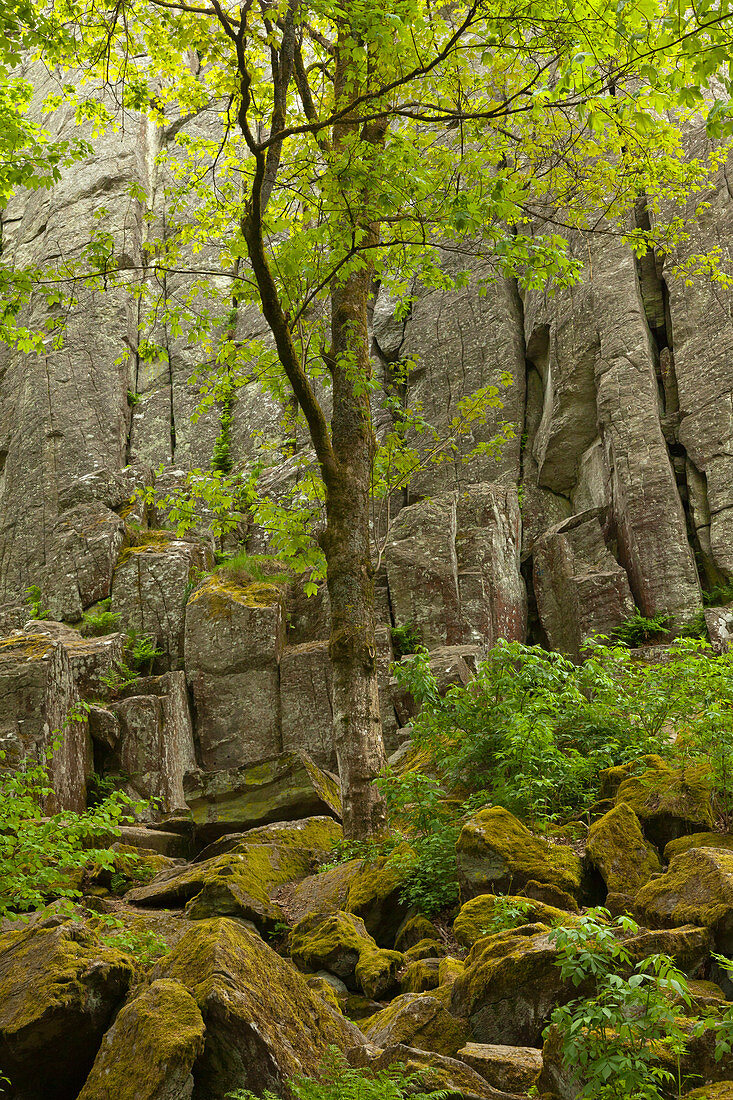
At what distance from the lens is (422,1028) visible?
14.9 ft

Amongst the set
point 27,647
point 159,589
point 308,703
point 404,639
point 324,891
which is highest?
point 159,589

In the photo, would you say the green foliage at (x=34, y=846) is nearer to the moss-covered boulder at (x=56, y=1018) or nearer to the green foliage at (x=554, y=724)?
the moss-covered boulder at (x=56, y=1018)

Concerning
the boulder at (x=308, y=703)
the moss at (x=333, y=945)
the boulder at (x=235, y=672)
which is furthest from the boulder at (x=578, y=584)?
the moss at (x=333, y=945)

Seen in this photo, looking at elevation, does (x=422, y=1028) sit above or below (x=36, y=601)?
below

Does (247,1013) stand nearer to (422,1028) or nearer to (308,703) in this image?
(422,1028)

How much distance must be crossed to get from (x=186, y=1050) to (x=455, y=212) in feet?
24.8

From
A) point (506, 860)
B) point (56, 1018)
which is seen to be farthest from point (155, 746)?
point (56, 1018)

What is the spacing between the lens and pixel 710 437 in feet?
62.4

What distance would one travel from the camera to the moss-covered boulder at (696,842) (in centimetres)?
593

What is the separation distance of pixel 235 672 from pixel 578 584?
312 inches

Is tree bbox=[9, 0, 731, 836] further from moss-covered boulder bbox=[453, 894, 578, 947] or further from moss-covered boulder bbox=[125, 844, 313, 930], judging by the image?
moss-covered boulder bbox=[453, 894, 578, 947]

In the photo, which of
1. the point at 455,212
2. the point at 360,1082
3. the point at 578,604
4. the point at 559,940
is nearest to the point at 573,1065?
the point at 559,940

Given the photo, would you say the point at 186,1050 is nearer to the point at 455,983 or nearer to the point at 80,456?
the point at 455,983

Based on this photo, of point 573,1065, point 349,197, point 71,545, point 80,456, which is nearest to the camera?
point 573,1065
